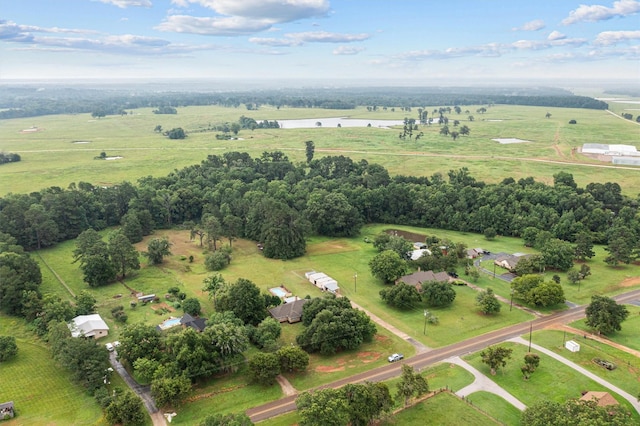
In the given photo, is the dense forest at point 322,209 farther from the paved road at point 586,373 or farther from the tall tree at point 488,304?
the paved road at point 586,373

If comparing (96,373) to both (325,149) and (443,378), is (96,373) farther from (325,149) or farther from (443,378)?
(325,149)

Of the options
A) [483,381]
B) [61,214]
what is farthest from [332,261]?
[61,214]

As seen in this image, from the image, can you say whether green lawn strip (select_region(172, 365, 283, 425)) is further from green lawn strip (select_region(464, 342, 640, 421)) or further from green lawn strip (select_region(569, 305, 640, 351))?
green lawn strip (select_region(569, 305, 640, 351))

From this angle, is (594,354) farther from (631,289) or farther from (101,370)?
(101,370)

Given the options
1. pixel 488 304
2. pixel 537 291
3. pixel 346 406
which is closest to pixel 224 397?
pixel 346 406

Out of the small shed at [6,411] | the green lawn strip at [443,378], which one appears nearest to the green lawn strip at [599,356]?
the green lawn strip at [443,378]
